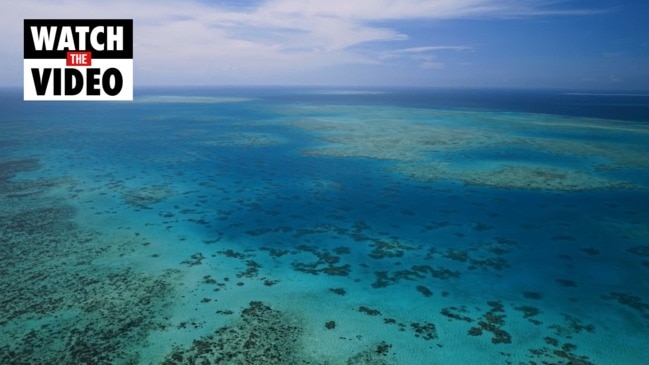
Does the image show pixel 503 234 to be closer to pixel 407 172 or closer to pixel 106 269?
pixel 407 172

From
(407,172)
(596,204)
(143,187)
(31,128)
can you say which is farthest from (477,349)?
(31,128)

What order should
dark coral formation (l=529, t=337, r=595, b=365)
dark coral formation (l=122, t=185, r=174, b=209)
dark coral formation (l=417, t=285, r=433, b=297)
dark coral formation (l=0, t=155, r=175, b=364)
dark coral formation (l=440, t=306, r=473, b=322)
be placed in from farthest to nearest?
dark coral formation (l=122, t=185, r=174, b=209) < dark coral formation (l=417, t=285, r=433, b=297) < dark coral formation (l=440, t=306, r=473, b=322) < dark coral formation (l=0, t=155, r=175, b=364) < dark coral formation (l=529, t=337, r=595, b=365)

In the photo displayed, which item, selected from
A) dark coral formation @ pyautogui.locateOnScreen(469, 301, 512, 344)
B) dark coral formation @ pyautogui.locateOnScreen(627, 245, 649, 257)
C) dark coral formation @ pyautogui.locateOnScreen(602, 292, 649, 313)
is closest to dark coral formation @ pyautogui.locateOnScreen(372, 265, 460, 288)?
dark coral formation @ pyautogui.locateOnScreen(469, 301, 512, 344)

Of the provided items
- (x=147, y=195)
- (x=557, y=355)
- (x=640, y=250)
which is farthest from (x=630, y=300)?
(x=147, y=195)

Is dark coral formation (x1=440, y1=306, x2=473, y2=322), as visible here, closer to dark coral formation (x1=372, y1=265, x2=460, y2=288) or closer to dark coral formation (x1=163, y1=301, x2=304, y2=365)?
dark coral formation (x1=372, y1=265, x2=460, y2=288)

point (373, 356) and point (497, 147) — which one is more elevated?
point (497, 147)

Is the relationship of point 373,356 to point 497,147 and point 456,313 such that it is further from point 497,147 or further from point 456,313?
point 497,147
